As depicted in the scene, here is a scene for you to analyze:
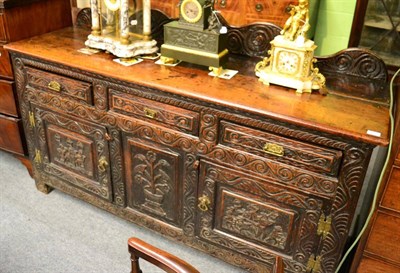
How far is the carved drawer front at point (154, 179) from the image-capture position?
5.25ft

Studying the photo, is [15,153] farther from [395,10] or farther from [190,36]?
[395,10]

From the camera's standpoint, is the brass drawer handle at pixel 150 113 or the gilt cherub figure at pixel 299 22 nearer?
the gilt cherub figure at pixel 299 22

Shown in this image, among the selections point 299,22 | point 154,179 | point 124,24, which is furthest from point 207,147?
point 124,24

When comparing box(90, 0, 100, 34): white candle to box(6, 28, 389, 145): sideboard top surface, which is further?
box(90, 0, 100, 34): white candle

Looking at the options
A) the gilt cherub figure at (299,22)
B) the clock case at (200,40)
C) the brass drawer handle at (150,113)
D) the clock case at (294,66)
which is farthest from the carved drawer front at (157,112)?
the gilt cherub figure at (299,22)

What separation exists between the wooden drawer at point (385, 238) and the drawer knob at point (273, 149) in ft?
1.21

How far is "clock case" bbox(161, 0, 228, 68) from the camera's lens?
1.52 metres

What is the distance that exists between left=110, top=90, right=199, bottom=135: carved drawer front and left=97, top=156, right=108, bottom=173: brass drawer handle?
0.92 ft

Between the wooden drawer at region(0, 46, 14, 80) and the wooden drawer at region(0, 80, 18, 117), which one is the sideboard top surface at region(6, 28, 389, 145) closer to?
the wooden drawer at region(0, 46, 14, 80)

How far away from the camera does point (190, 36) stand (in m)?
1.55

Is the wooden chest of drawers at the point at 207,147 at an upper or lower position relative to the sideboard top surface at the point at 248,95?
lower

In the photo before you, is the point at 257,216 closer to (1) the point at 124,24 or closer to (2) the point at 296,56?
(2) the point at 296,56

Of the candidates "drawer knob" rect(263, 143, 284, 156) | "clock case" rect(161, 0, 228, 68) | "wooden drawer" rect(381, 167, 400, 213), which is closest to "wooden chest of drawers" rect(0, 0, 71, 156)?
"clock case" rect(161, 0, 228, 68)

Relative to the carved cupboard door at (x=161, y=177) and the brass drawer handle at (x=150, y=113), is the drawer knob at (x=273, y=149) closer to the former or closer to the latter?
the carved cupboard door at (x=161, y=177)
